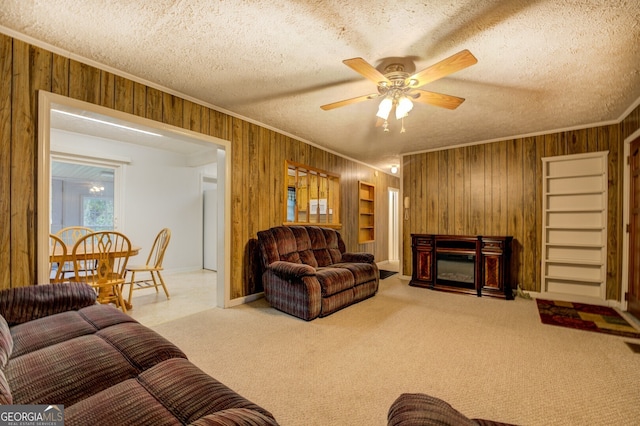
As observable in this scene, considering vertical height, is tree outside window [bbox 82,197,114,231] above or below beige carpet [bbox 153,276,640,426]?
above

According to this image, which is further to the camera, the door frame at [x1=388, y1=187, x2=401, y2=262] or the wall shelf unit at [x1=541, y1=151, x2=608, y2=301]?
the door frame at [x1=388, y1=187, x2=401, y2=262]

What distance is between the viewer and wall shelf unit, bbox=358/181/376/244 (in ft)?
20.4

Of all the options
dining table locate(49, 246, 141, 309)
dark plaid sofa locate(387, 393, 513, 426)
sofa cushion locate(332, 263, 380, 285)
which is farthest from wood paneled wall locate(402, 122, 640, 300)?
dining table locate(49, 246, 141, 309)

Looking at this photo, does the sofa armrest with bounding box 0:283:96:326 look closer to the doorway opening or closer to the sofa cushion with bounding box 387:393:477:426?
the sofa cushion with bounding box 387:393:477:426

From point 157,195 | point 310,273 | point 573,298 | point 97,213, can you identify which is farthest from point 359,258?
point 97,213

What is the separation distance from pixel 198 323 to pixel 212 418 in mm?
2428

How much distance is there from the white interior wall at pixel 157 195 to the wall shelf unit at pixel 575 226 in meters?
6.26

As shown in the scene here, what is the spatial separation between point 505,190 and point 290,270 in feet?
12.1

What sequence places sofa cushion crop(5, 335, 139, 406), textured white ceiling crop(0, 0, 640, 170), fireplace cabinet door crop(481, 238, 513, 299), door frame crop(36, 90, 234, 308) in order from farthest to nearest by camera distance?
fireplace cabinet door crop(481, 238, 513, 299), door frame crop(36, 90, 234, 308), textured white ceiling crop(0, 0, 640, 170), sofa cushion crop(5, 335, 139, 406)

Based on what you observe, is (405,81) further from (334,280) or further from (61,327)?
(61,327)

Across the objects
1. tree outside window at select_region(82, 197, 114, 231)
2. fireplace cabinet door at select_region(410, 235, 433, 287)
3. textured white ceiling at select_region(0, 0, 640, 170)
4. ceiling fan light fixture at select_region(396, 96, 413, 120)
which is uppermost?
textured white ceiling at select_region(0, 0, 640, 170)

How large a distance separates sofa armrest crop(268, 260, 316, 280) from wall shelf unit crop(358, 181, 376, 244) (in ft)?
10.2

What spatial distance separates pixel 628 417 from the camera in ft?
5.13

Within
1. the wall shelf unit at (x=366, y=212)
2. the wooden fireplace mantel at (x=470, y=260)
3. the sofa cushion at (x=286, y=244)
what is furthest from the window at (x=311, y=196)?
the wooden fireplace mantel at (x=470, y=260)
